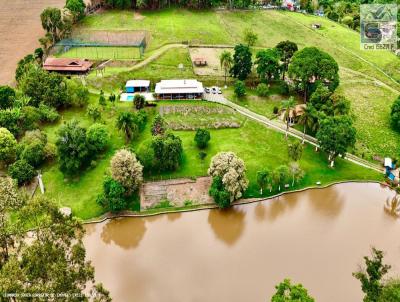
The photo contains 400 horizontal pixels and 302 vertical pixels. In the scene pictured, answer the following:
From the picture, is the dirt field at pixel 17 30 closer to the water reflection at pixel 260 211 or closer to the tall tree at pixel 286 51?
the tall tree at pixel 286 51

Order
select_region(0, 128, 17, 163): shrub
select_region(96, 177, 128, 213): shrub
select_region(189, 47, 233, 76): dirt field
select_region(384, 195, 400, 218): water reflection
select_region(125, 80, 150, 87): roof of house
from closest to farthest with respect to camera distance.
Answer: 1. select_region(96, 177, 128, 213): shrub
2. select_region(384, 195, 400, 218): water reflection
3. select_region(0, 128, 17, 163): shrub
4. select_region(125, 80, 150, 87): roof of house
5. select_region(189, 47, 233, 76): dirt field

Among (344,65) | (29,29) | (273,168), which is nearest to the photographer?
(273,168)

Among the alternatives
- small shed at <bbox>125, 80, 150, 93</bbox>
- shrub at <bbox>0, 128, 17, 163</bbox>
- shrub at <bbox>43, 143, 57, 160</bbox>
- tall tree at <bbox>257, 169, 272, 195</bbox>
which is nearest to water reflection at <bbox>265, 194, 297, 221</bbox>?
tall tree at <bbox>257, 169, 272, 195</bbox>

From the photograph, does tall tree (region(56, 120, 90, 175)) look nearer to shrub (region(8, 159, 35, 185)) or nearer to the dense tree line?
shrub (region(8, 159, 35, 185))

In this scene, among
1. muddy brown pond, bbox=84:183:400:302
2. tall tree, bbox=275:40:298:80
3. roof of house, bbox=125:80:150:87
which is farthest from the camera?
tall tree, bbox=275:40:298:80

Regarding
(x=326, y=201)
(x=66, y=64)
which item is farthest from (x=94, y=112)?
(x=326, y=201)

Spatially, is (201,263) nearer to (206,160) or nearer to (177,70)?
(206,160)

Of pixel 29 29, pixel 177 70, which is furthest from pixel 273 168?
pixel 29 29
